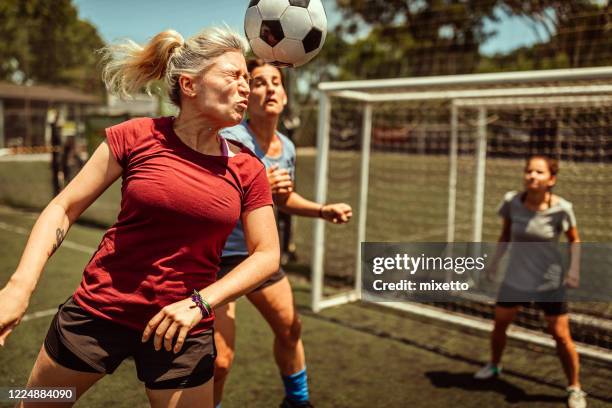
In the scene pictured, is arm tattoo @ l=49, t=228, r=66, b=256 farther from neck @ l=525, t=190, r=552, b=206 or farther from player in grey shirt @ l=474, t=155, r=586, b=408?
neck @ l=525, t=190, r=552, b=206

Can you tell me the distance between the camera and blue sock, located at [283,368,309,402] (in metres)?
3.28

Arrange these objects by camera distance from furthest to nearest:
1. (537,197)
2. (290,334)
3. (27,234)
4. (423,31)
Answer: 1. (423,31)
2. (27,234)
3. (537,197)
4. (290,334)

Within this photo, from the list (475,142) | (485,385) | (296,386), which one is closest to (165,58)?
(296,386)

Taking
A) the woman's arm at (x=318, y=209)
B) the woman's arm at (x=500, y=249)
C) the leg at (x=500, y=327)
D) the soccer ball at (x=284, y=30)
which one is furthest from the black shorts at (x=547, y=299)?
the soccer ball at (x=284, y=30)

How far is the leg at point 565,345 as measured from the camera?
12.1 feet

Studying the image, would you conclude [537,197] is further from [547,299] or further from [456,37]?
[456,37]

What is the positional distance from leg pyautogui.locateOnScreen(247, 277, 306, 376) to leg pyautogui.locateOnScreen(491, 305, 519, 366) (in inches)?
61.2

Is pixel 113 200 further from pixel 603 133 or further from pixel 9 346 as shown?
pixel 603 133

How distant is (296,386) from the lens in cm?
329

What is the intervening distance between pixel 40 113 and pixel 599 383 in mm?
30729

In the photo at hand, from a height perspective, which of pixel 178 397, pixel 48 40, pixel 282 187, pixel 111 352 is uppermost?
pixel 48 40

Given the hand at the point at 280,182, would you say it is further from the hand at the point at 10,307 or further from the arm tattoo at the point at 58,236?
the hand at the point at 10,307

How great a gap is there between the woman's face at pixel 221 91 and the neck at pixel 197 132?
0.03m

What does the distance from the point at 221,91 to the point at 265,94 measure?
1254mm
